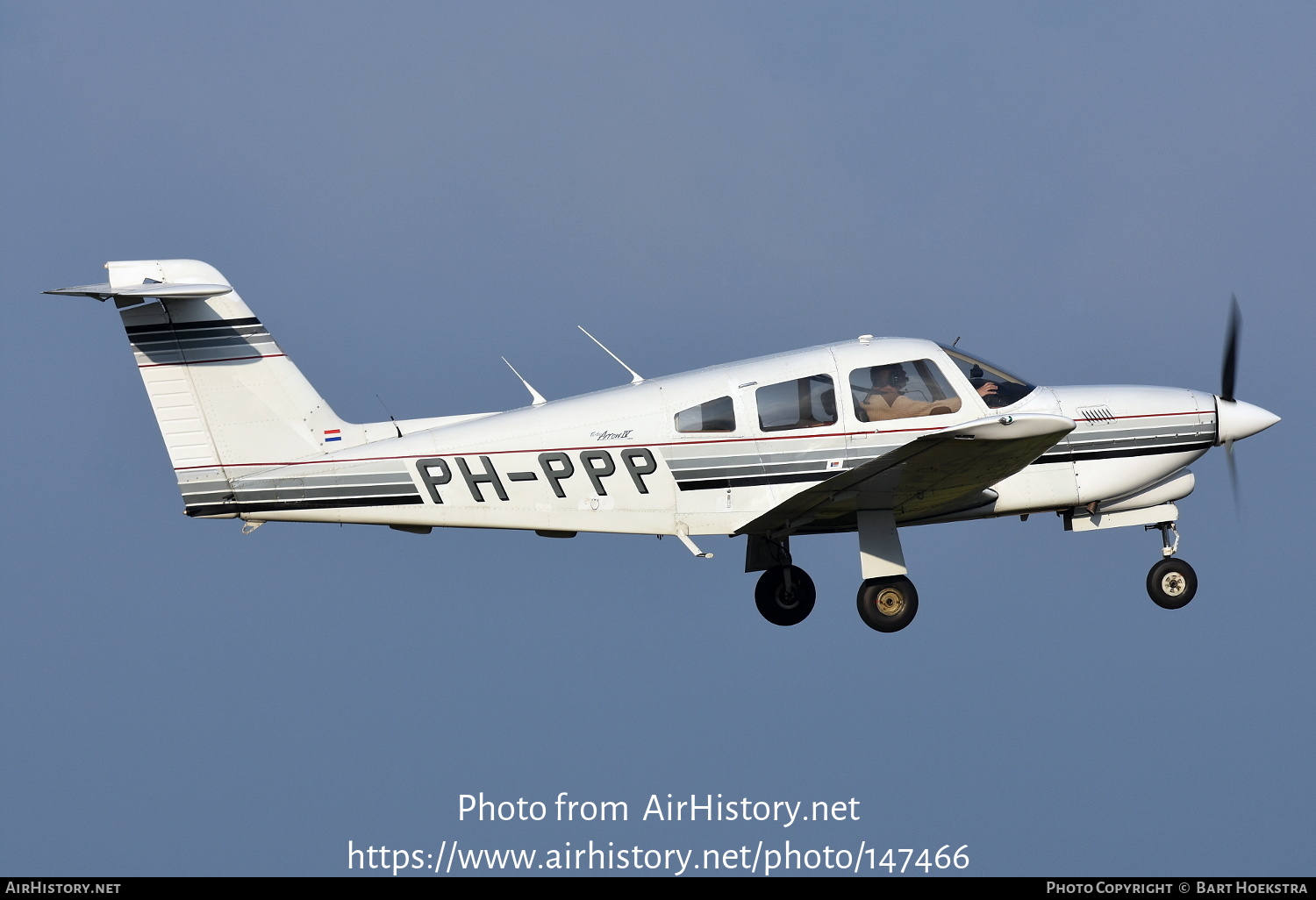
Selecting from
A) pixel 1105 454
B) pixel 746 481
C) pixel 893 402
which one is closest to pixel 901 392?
pixel 893 402

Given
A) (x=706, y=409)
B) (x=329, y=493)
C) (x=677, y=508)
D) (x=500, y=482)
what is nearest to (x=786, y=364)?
(x=706, y=409)

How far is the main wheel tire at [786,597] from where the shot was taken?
14.5m

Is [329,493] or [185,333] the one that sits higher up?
[185,333]

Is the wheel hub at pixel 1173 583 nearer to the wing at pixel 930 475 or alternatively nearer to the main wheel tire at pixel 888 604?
the wing at pixel 930 475

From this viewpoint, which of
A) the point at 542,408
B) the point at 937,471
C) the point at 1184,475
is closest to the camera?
the point at 937,471

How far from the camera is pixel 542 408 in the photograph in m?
13.0

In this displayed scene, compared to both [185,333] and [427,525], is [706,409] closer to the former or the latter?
[427,525]

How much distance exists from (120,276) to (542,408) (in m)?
3.80

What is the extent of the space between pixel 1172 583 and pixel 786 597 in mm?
3687

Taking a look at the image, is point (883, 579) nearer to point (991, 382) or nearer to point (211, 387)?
point (991, 382)

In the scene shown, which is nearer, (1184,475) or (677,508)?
(677,508)

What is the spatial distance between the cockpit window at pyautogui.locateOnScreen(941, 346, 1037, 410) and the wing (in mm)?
818

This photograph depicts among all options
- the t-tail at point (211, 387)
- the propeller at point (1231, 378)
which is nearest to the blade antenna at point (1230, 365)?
the propeller at point (1231, 378)

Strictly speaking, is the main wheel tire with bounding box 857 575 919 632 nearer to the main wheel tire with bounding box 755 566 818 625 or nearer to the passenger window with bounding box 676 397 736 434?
the main wheel tire with bounding box 755 566 818 625
